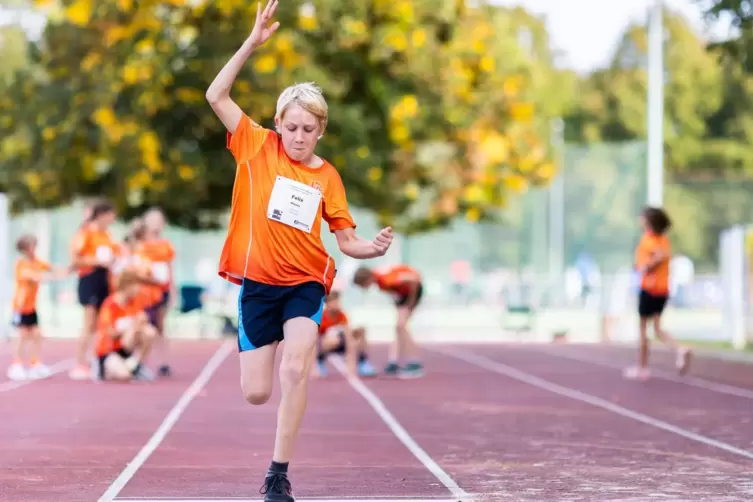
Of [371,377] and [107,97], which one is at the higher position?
[107,97]

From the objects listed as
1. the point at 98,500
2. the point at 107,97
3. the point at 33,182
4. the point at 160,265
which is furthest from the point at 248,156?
the point at 33,182

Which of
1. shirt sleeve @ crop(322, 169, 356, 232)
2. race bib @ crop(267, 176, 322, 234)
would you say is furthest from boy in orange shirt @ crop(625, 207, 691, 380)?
race bib @ crop(267, 176, 322, 234)

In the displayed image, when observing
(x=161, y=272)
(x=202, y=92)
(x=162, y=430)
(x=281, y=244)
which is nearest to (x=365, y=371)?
(x=161, y=272)

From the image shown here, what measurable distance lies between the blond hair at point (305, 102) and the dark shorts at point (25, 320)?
12558 mm

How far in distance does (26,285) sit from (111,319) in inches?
79.4

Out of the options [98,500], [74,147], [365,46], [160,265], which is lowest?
[98,500]

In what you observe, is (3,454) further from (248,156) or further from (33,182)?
(33,182)

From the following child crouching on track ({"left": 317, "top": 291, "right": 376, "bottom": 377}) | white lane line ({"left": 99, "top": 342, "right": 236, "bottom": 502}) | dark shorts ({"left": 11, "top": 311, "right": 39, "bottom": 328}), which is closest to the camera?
white lane line ({"left": 99, "top": 342, "right": 236, "bottom": 502})

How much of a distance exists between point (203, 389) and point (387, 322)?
22614mm

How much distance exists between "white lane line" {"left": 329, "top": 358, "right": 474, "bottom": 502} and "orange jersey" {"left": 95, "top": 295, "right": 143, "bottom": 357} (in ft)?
8.37

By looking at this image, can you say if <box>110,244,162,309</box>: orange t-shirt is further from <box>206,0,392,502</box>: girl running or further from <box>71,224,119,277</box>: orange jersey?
<box>206,0,392,502</box>: girl running

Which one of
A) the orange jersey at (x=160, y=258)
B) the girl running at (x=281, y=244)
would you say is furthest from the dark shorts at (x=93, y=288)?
the girl running at (x=281, y=244)

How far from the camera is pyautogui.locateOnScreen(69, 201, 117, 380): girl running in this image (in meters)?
18.9

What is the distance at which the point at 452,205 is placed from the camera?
4028cm
